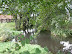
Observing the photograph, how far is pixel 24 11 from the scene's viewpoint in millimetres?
1380

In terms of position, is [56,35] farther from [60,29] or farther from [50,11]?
[50,11]

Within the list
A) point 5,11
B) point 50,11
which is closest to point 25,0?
point 5,11

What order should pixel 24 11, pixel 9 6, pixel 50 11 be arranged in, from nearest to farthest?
pixel 9 6 → pixel 24 11 → pixel 50 11

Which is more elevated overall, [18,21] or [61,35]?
[18,21]

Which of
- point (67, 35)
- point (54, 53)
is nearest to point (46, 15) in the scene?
point (54, 53)

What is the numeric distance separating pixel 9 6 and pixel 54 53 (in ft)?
14.2

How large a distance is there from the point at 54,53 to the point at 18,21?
24.3 feet

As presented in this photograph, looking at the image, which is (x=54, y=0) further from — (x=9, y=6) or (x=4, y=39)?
(x=4, y=39)

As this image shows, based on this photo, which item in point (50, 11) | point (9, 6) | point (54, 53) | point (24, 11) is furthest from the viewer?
point (54, 53)

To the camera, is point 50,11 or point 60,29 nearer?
point 50,11

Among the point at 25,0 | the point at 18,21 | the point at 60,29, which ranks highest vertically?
the point at 18,21

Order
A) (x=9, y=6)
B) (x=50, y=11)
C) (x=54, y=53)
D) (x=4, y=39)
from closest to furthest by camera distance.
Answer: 1. (x=9, y=6)
2. (x=50, y=11)
3. (x=54, y=53)
4. (x=4, y=39)

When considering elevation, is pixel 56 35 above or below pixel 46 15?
above

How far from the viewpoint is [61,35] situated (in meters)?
9.13
